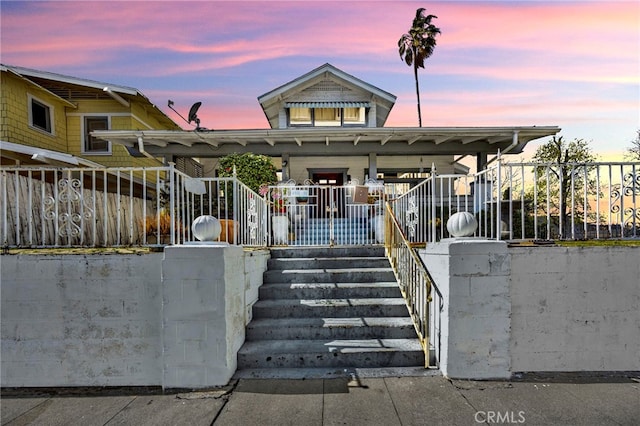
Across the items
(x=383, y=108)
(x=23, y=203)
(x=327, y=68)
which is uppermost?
(x=327, y=68)

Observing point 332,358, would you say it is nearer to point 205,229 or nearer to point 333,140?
point 205,229

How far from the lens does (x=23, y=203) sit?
4.66 metres

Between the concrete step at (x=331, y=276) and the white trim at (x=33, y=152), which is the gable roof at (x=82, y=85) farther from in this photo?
the concrete step at (x=331, y=276)

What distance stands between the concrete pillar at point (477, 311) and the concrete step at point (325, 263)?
2.15 m

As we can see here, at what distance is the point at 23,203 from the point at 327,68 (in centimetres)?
1160

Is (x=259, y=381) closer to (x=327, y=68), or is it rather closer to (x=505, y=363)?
(x=505, y=363)

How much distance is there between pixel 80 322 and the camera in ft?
13.8

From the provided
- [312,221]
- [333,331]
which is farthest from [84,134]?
[333,331]

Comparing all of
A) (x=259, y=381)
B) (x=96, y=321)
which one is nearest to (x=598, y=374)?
(x=259, y=381)

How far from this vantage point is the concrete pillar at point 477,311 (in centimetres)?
416

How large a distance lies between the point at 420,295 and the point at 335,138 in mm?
7456

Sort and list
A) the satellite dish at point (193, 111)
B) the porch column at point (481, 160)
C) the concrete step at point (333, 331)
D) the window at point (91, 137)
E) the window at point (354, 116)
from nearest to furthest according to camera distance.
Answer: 1. the concrete step at point (333, 331)
2. the satellite dish at point (193, 111)
3. the porch column at point (481, 160)
4. the window at point (91, 137)
5. the window at point (354, 116)

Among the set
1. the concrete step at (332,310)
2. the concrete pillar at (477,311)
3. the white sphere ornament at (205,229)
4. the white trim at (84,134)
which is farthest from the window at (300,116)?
the concrete pillar at (477,311)

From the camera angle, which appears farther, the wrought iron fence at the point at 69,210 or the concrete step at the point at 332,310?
the concrete step at the point at 332,310
